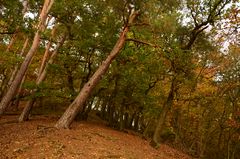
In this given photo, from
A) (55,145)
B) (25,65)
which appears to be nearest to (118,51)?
(25,65)

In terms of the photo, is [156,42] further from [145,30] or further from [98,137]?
[98,137]

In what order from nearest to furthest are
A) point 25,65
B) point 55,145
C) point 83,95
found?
point 55,145
point 83,95
point 25,65

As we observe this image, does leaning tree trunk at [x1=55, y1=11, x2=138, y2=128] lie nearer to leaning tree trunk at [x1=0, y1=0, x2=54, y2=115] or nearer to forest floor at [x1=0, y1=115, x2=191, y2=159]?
forest floor at [x1=0, y1=115, x2=191, y2=159]

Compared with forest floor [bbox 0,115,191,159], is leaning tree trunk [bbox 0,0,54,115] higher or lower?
higher

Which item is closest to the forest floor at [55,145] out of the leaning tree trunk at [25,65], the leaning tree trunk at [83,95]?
the leaning tree trunk at [83,95]

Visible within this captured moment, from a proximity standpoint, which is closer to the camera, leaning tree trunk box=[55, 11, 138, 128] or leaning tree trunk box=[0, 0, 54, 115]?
leaning tree trunk box=[55, 11, 138, 128]

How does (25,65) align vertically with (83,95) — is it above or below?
above

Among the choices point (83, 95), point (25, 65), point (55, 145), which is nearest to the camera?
point (55, 145)

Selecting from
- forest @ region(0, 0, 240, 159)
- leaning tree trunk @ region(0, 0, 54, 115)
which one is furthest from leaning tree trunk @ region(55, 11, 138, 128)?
leaning tree trunk @ region(0, 0, 54, 115)

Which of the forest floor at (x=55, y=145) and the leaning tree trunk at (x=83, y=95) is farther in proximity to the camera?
the leaning tree trunk at (x=83, y=95)

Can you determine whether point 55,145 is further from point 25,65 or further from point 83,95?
point 25,65

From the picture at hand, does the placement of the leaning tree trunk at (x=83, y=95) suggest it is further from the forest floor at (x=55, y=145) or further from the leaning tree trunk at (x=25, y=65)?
the leaning tree trunk at (x=25, y=65)

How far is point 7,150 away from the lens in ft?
42.6

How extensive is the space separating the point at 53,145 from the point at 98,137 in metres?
4.29
